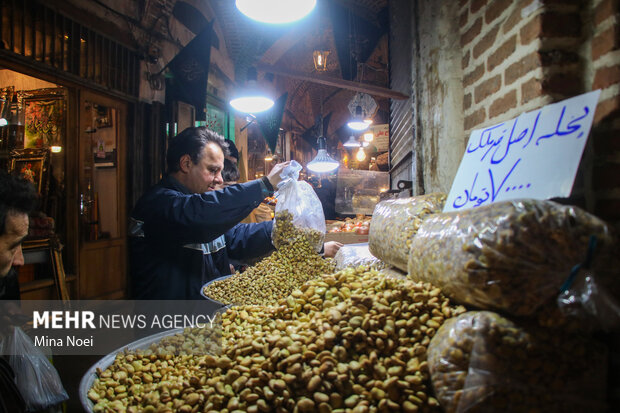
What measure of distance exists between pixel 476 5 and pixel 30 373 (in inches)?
115

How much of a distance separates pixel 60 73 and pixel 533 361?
5.26m

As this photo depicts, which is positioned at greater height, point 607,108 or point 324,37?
point 324,37

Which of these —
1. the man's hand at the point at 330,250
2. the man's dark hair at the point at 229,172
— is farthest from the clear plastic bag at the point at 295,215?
the man's dark hair at the point at 229,172

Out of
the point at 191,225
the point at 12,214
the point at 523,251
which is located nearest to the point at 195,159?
the point at 191,225

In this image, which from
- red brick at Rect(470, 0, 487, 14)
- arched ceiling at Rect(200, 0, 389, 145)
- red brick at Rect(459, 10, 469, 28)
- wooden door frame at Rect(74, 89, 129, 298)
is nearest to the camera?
red brick at Rect(470, 0, 487, 14)

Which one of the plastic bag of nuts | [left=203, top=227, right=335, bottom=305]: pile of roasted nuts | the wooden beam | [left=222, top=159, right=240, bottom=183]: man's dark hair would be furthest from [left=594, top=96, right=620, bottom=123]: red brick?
[left=222, top=159, right=240, bottom=183]: man's dark hair

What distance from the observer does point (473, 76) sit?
1.78m

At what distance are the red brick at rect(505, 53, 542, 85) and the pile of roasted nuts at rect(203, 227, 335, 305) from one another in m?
1.27

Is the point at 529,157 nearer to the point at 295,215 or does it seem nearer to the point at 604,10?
the point at 604,10

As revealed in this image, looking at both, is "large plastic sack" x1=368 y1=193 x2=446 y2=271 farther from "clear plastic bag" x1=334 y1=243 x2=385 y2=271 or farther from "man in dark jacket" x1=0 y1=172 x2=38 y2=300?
"man in dark jacket" x1=0 y1=172 x2=38 y2=300

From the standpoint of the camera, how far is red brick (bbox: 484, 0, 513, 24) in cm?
146

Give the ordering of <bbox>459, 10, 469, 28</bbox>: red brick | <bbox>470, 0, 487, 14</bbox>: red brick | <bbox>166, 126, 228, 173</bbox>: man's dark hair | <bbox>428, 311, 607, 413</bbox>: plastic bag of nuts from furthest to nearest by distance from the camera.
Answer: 1. <bbox>166, 126, 228, 173</bbox>: man's dark hair
2. <bbox>459, 10, 469, 28</bbox>: red brick
3. <bbox>470, 0, 487, 14</bbox>: red brick
4. <bbox>428, 311, 607, 413</bbox>: plastic bag of nuts

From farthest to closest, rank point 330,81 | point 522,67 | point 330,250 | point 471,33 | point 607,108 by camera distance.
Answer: point 330,81 → point 330,250 → point 471,33 → point 522,67 → point 607,108

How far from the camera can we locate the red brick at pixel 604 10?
1.10 m
